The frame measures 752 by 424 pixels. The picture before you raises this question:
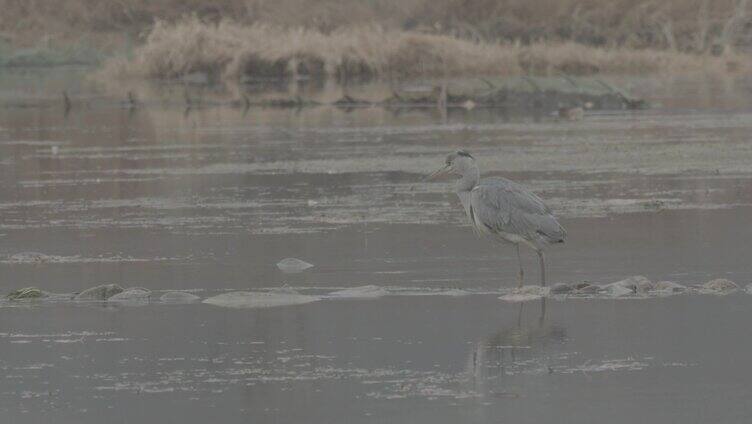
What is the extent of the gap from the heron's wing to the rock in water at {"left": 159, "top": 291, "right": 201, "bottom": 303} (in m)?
2.26

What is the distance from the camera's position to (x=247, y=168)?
24797 mm

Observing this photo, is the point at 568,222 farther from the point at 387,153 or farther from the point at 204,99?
the point at 204,99

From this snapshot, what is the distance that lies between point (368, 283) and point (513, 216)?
126 cm

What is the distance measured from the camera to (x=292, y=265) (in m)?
14.2

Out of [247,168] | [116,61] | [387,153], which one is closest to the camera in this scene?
[247,168]

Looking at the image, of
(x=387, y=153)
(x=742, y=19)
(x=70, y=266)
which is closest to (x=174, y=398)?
(x=70, y=266)

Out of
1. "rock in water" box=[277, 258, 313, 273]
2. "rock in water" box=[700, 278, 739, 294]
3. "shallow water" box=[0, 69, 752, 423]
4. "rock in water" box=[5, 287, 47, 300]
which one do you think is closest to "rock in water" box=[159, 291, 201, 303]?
"shallow water" box=[0, 69, 752, 423]

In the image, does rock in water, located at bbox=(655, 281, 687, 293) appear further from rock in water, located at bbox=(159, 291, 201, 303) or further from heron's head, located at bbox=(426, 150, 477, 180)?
rock in water, located at bbox=(159, 291, 201, 303)

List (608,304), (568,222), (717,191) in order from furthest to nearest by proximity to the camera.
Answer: (717,191) → (568,222) → (608,304)

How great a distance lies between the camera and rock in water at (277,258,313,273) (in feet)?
46.2

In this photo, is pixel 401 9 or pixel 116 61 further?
pixel 401 9

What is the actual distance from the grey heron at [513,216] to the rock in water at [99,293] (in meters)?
2.80

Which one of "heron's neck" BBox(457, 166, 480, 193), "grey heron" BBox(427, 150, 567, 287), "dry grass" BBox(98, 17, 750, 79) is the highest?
"heron's neck" BBox(457, 166, 480, 193)

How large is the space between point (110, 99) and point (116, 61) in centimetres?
1412
